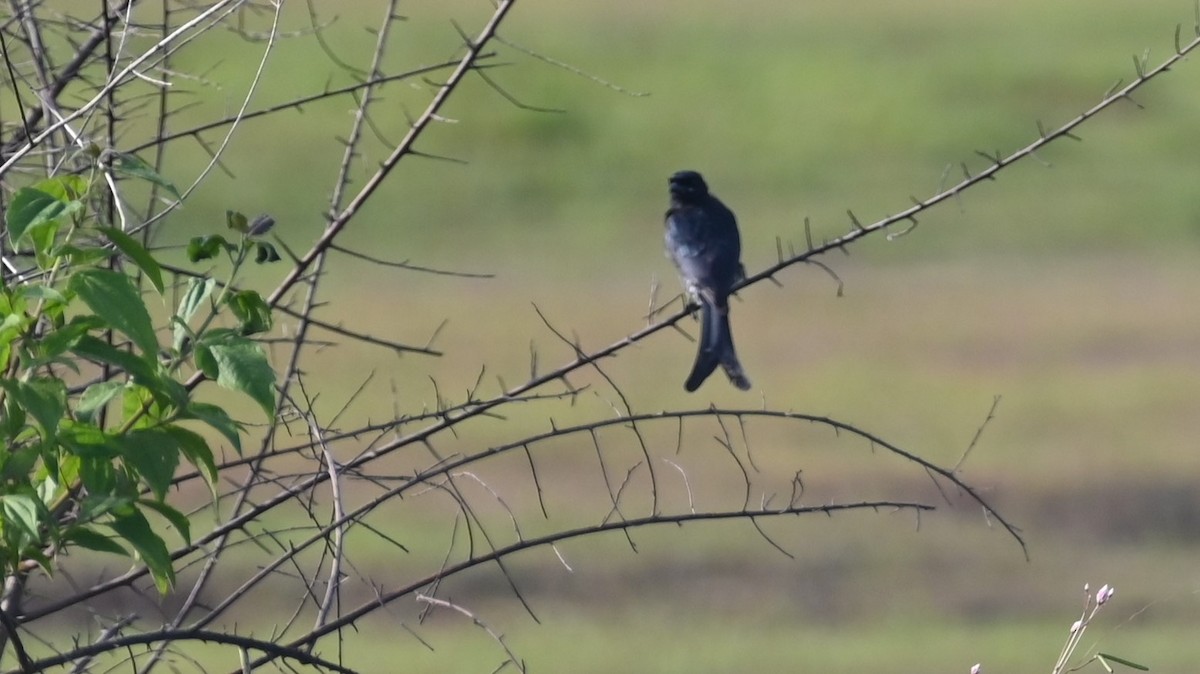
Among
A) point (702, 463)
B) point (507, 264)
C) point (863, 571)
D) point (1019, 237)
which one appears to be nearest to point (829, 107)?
point (1019, 237)

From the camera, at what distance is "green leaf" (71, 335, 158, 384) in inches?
62.5

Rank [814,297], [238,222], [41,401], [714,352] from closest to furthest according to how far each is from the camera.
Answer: [41,401], [238,222], [714,352], [814,297]

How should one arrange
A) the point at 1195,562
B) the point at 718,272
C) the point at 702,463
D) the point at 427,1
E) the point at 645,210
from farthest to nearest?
the point at 427,1 → the point at 645,210 → the point at 702,463 → the point at 1195,562 → the point at 718,272

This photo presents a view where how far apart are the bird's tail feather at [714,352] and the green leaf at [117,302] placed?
7.96 feet

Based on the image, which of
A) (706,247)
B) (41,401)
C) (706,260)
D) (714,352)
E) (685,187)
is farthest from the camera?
(685,187)

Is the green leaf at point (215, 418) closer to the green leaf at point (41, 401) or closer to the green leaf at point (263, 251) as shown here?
the green leaf at point (41, 401)

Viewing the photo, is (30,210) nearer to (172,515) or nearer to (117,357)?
(117,357)

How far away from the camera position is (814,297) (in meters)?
17.9

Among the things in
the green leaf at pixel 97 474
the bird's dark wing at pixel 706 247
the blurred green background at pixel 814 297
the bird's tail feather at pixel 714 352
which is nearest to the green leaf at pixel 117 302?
the green leaf at pixel 97 474

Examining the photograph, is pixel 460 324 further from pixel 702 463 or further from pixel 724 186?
pixel 724 186

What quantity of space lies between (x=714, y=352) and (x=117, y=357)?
9.72ft

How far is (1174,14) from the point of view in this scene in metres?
25.5

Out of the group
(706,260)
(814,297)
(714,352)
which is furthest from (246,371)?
(814,297)

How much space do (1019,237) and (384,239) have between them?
283 inches
